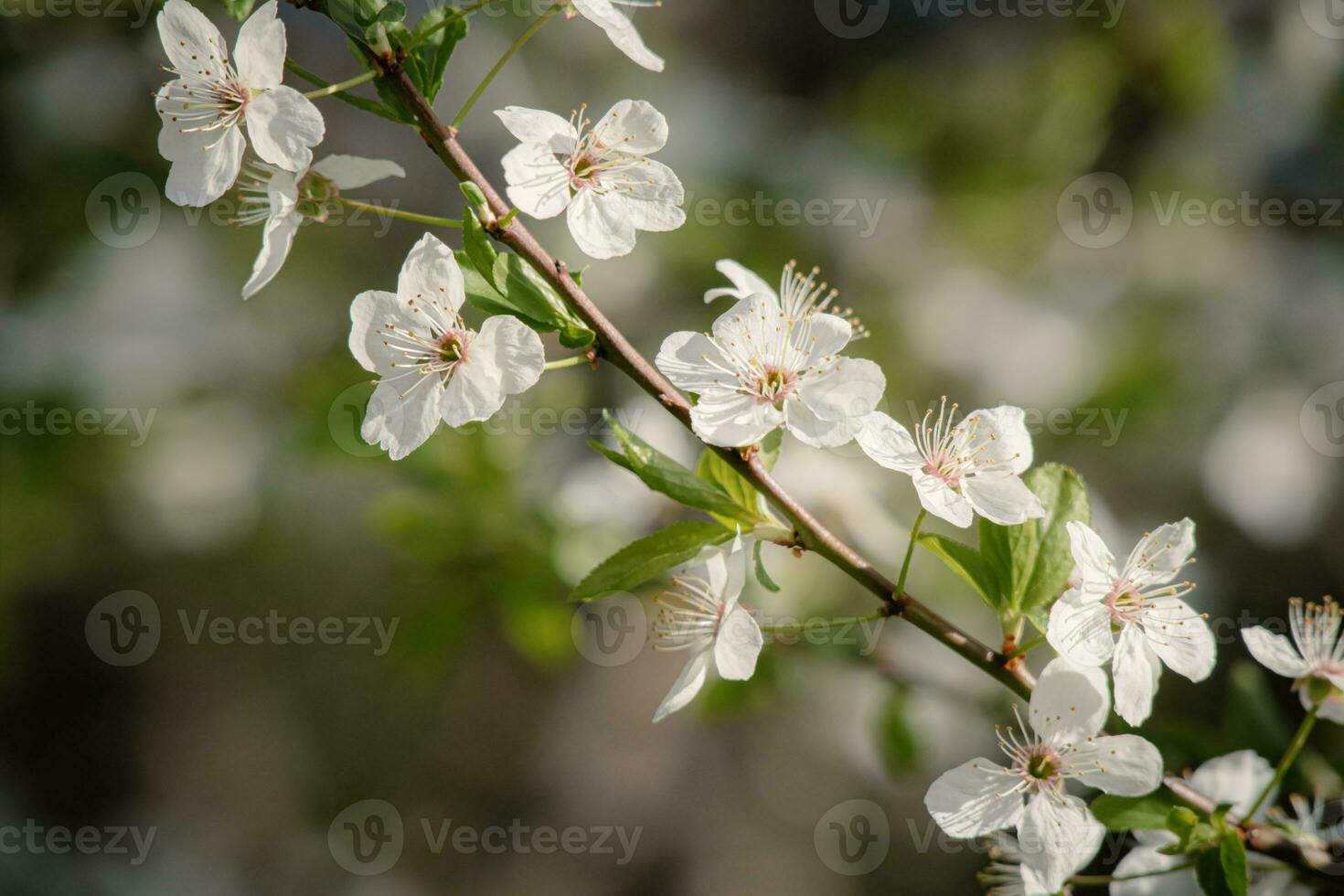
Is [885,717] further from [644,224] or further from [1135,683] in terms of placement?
[644,224]

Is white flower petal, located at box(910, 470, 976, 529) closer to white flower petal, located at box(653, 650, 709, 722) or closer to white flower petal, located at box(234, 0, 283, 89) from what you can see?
white flower petal, located at box(653, 650, 709, 722)

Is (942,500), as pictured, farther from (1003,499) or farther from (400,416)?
(400,416)

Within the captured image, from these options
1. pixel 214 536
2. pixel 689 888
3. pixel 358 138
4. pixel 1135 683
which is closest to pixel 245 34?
pixel 1135 683
